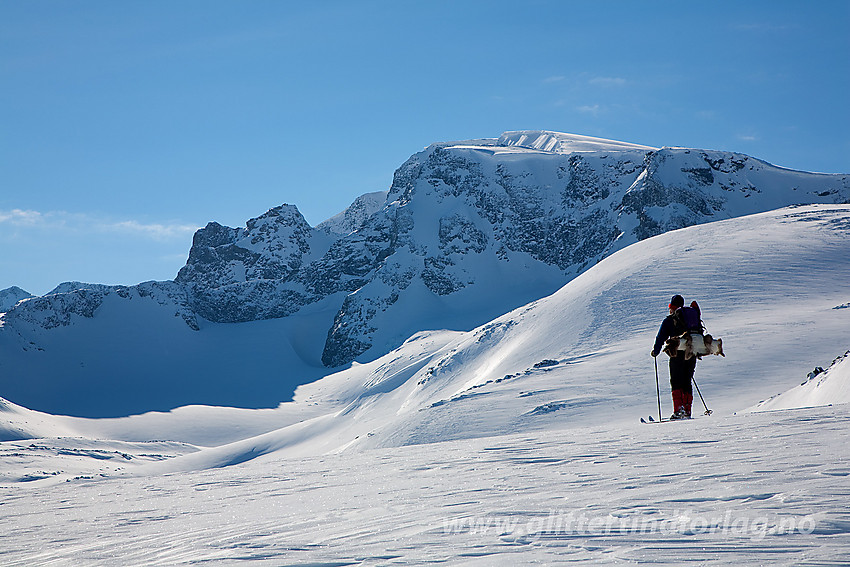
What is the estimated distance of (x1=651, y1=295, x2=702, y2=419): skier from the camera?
12.5 metres

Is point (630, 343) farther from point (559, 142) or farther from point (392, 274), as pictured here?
point (559, 142)

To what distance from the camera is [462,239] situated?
408 feet

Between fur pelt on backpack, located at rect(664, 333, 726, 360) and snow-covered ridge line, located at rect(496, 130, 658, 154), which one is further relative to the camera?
snow-covered ridge line, located at rect(496, 130, 658, 154)

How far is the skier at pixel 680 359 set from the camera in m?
12.5

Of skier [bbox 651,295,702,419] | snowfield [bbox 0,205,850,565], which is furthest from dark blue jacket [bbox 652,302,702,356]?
snowfield [bbox 0,205,850,565]

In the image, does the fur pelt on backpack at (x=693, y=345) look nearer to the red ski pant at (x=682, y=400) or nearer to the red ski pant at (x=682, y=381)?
the red ski pant at (x=682, y=381)

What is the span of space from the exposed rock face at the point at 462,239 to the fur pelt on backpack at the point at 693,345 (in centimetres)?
8719

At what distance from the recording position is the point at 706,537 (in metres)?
4.51

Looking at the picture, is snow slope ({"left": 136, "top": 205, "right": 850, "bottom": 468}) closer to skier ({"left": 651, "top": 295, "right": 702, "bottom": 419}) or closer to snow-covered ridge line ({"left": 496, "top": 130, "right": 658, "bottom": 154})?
skier ({"left": 651, "top": 295, "right": 702, "bottom": 419})

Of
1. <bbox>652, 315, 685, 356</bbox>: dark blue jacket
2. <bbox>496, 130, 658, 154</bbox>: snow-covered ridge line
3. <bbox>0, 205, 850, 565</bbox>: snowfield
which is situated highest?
<bbox>496, 130, 658, 154</bbox>: snow-covered ridge line

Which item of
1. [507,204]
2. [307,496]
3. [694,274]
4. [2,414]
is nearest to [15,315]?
[2,414]

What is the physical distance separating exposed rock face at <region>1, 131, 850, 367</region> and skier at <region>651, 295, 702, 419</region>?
87.0m

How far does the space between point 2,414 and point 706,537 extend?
86021 mm

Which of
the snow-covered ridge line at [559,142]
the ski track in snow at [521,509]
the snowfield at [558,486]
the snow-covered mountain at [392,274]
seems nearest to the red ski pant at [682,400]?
the snowfield at [558,486]
